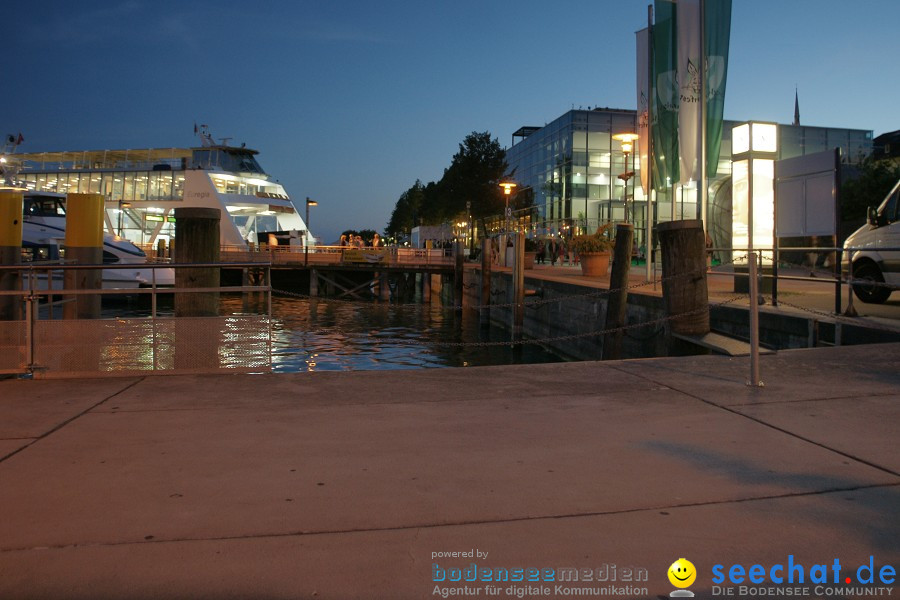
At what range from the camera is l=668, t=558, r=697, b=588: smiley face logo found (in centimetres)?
259

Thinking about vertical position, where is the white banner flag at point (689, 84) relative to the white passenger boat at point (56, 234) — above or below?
above

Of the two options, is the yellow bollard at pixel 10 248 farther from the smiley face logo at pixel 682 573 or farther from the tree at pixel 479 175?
the tree at pixel 479 175

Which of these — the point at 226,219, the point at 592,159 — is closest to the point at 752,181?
the point at 226,219

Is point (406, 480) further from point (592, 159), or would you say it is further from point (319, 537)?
point (592, 159)

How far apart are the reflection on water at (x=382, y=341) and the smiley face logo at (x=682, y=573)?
7526mm

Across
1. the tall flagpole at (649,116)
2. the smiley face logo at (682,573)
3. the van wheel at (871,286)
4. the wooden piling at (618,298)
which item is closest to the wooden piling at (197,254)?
the smiley face logo at (682,573)

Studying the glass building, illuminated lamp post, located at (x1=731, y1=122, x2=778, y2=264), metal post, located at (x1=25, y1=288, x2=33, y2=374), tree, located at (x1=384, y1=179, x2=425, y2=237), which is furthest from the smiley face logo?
tree, located at (x1=384, y1=179, x2=425, y2=237)

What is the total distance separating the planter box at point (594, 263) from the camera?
74.9 feet

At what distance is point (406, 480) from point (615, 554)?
1.23m

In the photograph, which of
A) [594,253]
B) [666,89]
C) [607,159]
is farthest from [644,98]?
[607,159]

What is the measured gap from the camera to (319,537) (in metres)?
2.98

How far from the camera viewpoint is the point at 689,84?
47.5ft

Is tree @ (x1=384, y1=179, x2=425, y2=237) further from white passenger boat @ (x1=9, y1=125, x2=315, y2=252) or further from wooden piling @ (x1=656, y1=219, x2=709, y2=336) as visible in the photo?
wooden piling @ (x1=656, y1=219, x2=709, y2=336)

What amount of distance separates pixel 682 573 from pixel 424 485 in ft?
4.44
